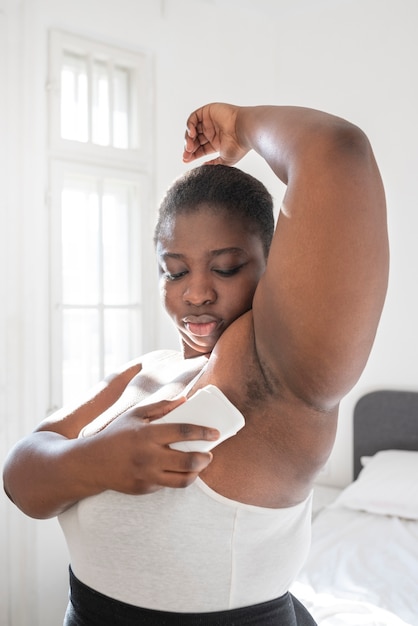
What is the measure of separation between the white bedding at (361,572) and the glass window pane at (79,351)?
46.1 inches

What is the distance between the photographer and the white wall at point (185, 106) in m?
2.55

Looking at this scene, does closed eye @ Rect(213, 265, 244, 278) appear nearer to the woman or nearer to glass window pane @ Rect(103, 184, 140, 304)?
the woman

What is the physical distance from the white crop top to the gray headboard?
8.30 ft

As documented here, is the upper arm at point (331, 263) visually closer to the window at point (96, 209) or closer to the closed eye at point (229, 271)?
the closed eye at point (229, 271)

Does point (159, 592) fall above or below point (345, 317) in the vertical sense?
below

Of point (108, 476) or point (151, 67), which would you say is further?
point (151, 67)

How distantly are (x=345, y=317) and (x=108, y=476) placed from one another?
28 centimetres

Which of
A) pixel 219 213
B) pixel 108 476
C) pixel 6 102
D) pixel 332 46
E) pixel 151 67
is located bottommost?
pixel 108 476

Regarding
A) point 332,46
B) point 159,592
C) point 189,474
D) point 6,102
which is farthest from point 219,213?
point 332,46

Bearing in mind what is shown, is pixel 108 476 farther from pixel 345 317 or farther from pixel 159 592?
pixel 345 317

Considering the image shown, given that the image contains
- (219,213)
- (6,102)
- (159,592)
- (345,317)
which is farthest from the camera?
(6,102)

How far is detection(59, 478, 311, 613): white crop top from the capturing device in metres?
0.62

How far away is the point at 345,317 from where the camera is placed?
0.52 metres

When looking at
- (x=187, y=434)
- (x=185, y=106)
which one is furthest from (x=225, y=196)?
(x=185, y=106)
